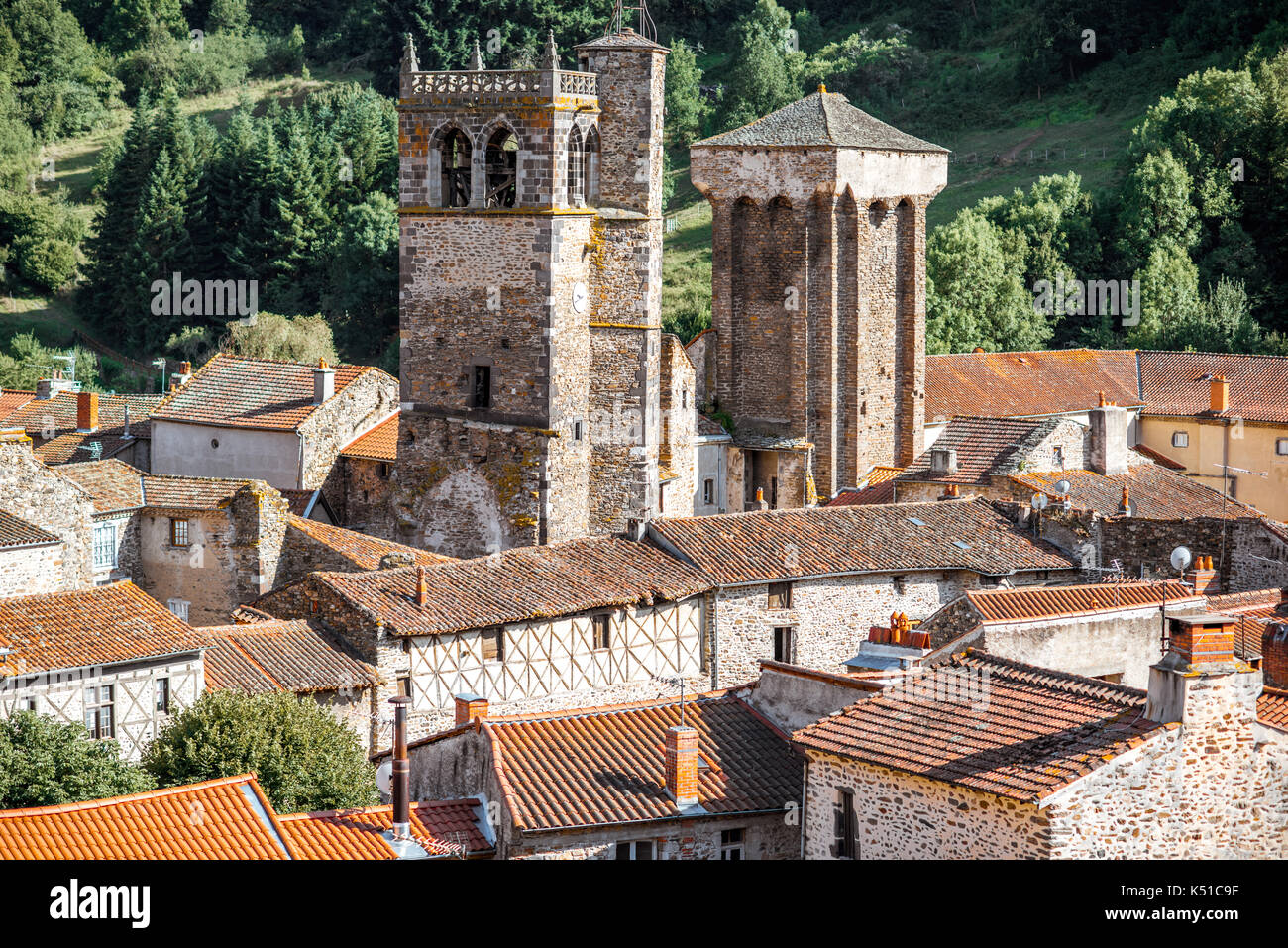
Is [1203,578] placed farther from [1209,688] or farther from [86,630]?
[86,630]

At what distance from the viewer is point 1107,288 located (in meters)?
70.6

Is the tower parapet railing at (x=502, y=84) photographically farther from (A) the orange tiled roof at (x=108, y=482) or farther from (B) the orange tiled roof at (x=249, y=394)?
(B) the orange tiled roof at (x=249, y=394)

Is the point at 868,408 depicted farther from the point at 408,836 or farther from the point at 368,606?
the point at 408,836

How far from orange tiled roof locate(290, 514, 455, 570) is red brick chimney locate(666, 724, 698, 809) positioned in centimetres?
1343

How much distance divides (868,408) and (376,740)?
1029 inches

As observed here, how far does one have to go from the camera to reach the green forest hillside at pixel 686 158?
70188 millimetres

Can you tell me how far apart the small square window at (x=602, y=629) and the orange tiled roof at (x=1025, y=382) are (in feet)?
80.9

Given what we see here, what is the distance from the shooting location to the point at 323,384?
47344 millimetres

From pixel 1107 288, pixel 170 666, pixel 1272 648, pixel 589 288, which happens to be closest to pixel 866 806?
pixel 1272 648

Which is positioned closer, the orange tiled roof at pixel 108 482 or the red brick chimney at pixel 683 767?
the red brick chimney at pixel 683 767

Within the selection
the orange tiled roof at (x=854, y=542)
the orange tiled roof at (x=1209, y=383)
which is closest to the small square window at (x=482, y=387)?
the orange tiled roof at (x=854, y=542)

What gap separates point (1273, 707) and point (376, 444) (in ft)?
100

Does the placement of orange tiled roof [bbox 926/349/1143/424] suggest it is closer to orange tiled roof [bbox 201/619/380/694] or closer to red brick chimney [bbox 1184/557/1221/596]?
red brick chimney [bbox 1184/557/1221/596]

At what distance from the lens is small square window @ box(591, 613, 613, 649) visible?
31.5 m
